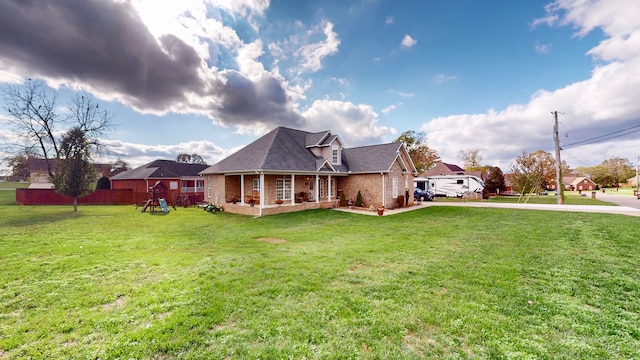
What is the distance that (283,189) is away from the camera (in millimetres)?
18000

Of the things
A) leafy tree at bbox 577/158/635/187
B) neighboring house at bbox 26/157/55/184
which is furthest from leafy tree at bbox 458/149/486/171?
neighboring house at bbox 26/157/55/184

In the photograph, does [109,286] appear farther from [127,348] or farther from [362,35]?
[362,35]

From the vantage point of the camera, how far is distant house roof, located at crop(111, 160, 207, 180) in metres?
29.4

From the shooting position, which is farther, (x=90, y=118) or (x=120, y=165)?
(x=120, y=165)

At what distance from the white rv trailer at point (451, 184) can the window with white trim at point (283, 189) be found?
22085mm

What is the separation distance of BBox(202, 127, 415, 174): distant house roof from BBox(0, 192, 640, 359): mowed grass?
910 cm

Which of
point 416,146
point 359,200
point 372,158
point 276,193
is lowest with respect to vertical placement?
point 359,200

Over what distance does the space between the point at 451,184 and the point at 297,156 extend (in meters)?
25.0

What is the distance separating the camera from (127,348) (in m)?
3.02

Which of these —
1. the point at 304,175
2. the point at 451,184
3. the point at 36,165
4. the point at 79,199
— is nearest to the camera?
the point at 304,175

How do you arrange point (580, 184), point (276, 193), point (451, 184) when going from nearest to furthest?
1. point (276, 193)
2. point (451, 184)
3. point (580, 184)

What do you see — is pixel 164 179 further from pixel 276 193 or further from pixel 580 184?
pixel 580 184

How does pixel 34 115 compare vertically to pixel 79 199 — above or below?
above

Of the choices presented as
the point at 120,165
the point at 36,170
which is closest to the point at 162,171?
the point at 36,170
